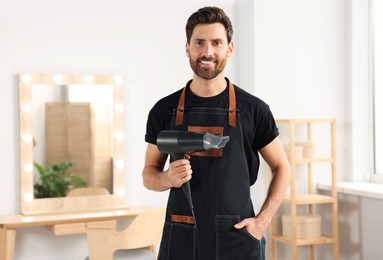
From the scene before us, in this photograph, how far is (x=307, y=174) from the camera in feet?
14.0

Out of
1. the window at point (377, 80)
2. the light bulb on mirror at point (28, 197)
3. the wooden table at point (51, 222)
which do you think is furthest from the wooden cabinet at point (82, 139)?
the window at point (377, 80)

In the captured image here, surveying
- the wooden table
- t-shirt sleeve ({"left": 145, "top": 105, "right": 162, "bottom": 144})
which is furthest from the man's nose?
the wooden table

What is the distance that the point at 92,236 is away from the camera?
3176 mm

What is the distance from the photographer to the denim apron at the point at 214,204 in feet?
5.69

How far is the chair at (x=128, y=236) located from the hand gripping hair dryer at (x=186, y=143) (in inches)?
60.0

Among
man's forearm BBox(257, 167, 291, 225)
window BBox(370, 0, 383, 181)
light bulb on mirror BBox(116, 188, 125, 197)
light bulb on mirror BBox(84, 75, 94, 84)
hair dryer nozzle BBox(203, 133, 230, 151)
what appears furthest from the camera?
window BBox(370, 0, 383, 181)

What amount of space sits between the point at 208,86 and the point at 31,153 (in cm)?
215

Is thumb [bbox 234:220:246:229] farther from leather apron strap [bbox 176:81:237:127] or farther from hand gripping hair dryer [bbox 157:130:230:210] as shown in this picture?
leather apron strap [bbox 176:81:237:127]

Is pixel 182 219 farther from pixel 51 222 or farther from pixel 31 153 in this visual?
pixel 31 153

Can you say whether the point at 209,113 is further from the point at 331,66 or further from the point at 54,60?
the point at 331,66

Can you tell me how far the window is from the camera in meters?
4.29

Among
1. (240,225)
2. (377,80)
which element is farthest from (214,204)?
(377,80)

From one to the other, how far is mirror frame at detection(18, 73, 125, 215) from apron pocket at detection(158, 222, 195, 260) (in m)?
2.07

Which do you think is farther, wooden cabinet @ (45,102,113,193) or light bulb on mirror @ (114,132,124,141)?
light bulb on mirror @ (114,132,124,141)
